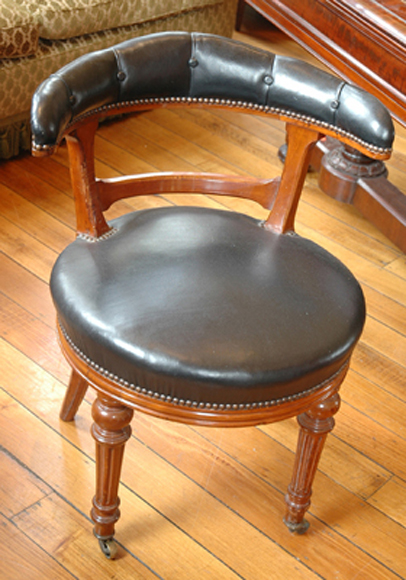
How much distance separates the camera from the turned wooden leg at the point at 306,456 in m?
1.22

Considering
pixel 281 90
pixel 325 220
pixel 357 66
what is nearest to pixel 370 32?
pixel 357 66

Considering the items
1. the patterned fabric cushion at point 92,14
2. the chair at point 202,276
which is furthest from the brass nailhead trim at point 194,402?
the patterned fabric cushion at point 92,14

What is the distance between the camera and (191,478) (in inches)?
59.1

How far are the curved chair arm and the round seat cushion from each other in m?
0.22

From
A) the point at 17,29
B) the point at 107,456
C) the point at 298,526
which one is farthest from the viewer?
the point at 17,29

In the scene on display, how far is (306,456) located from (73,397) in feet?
1.70

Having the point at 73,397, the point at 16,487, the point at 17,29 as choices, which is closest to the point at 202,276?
the point at 73,397

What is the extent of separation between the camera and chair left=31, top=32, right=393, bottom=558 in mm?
1059

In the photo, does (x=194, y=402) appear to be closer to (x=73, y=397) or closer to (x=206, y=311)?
(x=206, y=311)

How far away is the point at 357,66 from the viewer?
5.27ft

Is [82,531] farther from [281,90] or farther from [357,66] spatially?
[357,66]

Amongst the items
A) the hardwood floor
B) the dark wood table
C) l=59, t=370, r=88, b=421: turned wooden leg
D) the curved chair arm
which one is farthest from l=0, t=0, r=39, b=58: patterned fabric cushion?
l=59, t=370, r=88, b=421: turned wooden leg

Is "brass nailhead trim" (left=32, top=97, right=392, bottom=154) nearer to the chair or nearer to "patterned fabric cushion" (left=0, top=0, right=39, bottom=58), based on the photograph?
the chair

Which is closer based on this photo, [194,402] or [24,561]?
[194,402]
